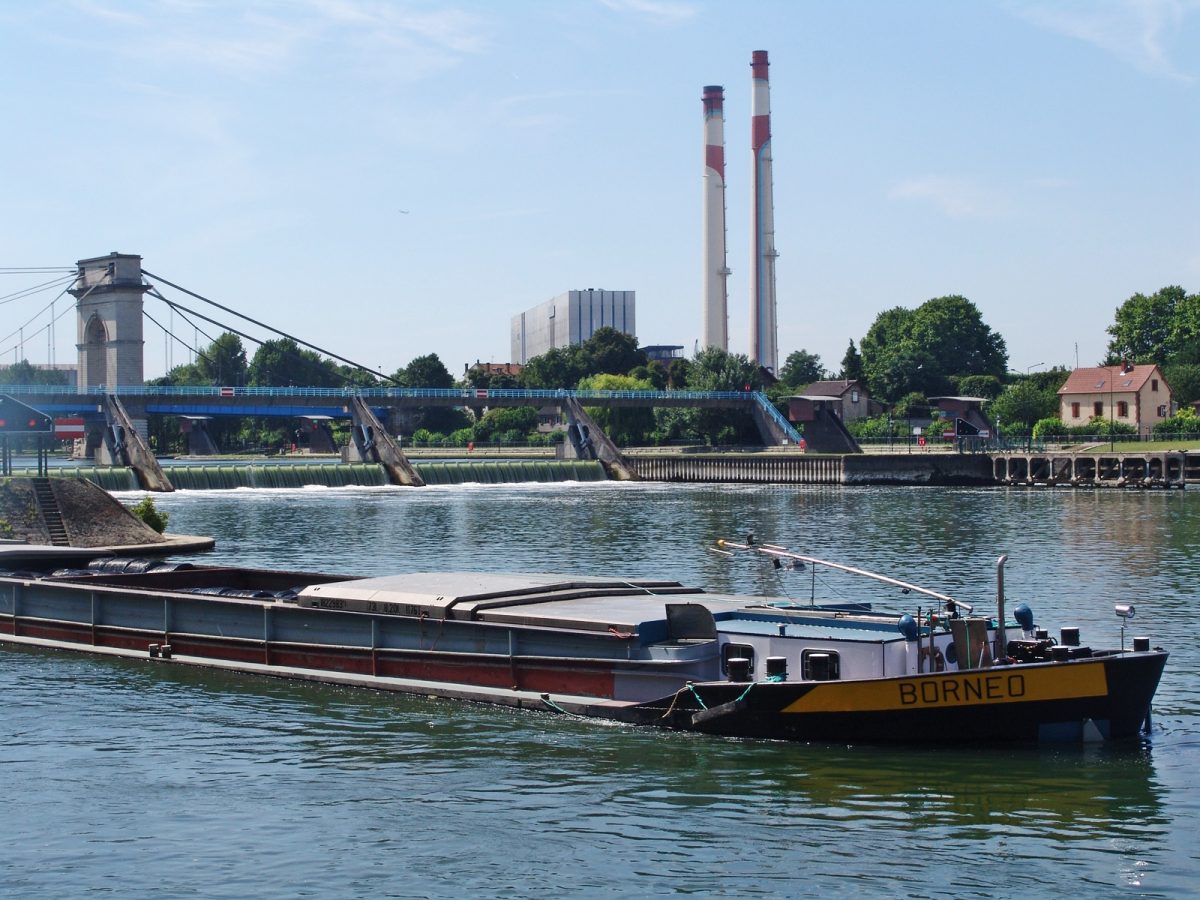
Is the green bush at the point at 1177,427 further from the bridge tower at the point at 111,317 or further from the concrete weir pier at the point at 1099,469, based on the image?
the bridge tower at the point at 111,317

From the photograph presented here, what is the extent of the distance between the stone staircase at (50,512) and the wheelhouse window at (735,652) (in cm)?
4015

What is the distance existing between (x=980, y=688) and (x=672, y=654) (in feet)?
18.2

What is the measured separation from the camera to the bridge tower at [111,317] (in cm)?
14850

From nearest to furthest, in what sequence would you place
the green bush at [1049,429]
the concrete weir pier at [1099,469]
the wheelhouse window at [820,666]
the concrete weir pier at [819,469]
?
the wheelhouse window at [820,666]
the concrete weir pier at [1099,469]
the concrete weir pier at [819,469]
the green bush at [1049,429]

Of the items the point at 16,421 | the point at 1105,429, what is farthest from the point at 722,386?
the point at 16,421

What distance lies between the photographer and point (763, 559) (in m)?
62.6

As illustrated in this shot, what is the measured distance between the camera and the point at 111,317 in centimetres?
14862

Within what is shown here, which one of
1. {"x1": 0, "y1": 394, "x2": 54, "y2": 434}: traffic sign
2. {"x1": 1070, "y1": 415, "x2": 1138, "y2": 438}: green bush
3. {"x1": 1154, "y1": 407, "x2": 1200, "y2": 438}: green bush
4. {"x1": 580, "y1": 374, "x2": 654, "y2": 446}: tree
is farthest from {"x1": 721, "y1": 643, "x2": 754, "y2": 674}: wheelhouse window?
{"x1": 580, "y1": 374, "x2": 654, "y2": 446}: tree

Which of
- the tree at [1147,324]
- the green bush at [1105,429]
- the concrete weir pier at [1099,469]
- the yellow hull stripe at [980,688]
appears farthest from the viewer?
the tree at [1147,324]

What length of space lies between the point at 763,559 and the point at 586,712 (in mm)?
36007

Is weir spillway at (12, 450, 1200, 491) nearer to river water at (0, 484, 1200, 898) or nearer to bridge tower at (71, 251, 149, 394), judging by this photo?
bridge tower at (71, 251, 149, 394)

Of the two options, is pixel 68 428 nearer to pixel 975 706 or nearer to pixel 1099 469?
pixel 975 706

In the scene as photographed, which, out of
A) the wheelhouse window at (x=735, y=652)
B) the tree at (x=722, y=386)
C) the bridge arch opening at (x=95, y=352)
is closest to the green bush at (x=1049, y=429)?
the tree at (x=722, y=386)

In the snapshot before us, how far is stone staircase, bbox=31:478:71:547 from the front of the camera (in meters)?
59.3
